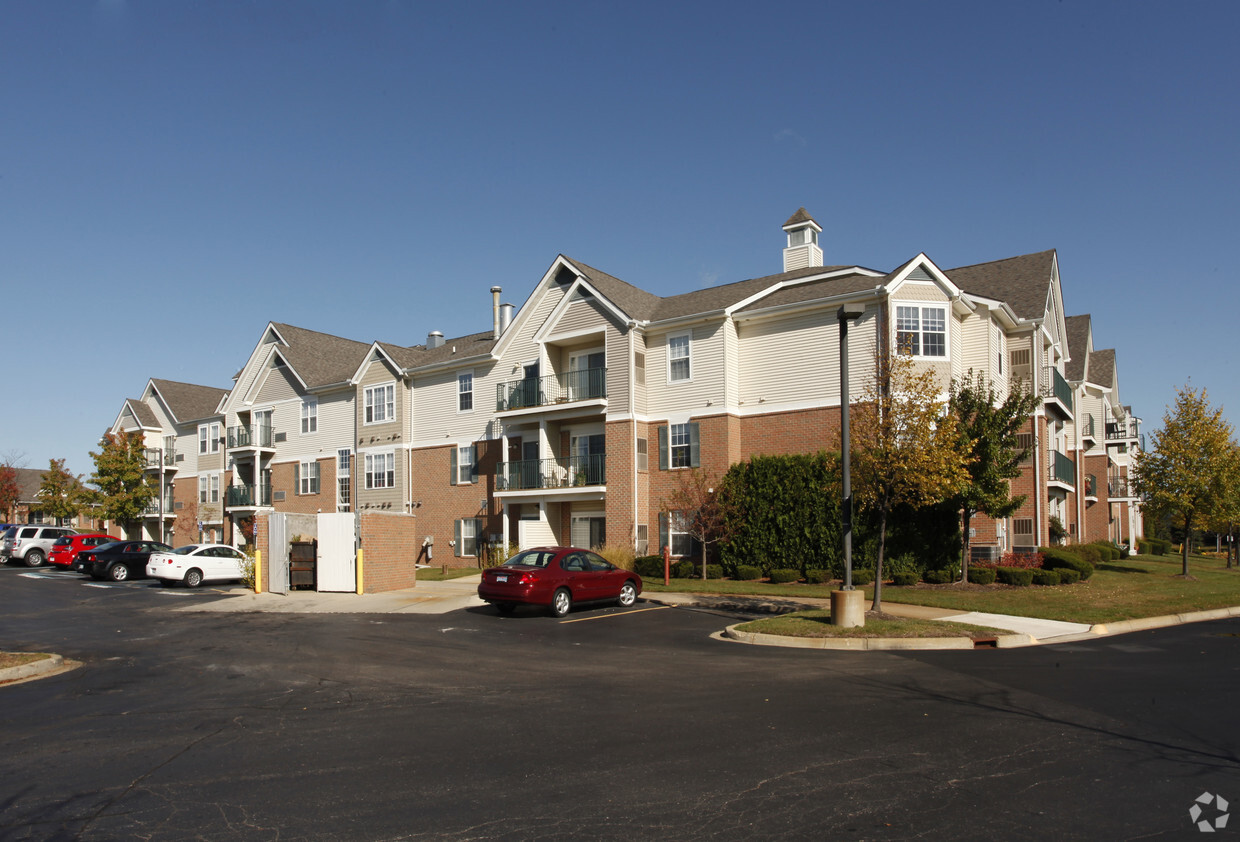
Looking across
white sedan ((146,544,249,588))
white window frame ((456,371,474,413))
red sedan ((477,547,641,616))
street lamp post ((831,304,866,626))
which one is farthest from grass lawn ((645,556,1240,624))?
white sedan ((146,544,249,588))

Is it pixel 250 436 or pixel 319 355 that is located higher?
pixel 319 355

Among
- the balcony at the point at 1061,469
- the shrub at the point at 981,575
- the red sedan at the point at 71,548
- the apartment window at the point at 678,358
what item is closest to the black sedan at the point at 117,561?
the red sedan at the point at 71,548

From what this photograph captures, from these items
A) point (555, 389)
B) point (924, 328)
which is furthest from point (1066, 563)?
point (555, 389)

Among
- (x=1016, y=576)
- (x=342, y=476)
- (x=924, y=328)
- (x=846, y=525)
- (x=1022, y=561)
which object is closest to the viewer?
(x=846, y=525)

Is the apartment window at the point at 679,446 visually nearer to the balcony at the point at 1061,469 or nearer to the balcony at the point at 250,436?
the balcony at the point at 1061,469

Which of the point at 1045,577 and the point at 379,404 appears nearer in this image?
the point at 1045,577

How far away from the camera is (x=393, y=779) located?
7.26m

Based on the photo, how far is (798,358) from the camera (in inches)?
1173

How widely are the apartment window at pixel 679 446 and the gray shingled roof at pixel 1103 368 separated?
104 feet

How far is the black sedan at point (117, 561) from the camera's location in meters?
34.1

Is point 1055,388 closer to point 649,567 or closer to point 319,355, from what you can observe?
point 649,567

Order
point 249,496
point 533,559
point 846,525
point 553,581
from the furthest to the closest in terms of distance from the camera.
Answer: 1. point 249,496
2. point 533,559
3. point 553,581
4. point 846,525

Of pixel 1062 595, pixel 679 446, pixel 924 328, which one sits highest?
pixel 924 328

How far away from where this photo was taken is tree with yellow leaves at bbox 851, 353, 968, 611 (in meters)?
17.7
